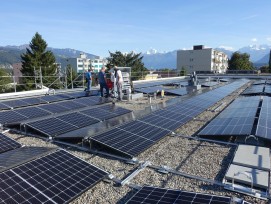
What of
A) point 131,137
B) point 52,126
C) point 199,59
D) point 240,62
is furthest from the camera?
point 199,59

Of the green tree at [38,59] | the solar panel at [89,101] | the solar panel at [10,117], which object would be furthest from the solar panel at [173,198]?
the green tree at [38,59]

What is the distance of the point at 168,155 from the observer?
7422 mm

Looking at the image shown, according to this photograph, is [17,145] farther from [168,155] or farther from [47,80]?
[47,80]

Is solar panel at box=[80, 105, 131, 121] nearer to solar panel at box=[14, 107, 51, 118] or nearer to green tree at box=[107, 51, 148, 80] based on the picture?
solar panel at box=[14, 107, 51, 118]

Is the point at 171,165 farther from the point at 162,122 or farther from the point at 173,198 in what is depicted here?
the point at 162,122

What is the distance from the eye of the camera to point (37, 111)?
1184cm

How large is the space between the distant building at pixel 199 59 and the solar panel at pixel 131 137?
11144 cm

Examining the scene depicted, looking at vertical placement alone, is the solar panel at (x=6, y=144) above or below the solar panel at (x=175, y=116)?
below

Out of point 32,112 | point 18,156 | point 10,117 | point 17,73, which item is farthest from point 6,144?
point 17,73

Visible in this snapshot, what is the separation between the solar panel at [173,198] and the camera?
14.1 ft

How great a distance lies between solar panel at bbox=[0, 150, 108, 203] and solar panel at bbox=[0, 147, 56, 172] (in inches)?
6.1

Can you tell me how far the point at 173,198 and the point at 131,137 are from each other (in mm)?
3715

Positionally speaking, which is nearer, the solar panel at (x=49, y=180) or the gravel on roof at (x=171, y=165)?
the solar panel at (x=49, y=180)

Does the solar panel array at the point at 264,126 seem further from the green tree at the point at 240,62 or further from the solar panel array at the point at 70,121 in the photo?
the green tree at the point at 240,62
